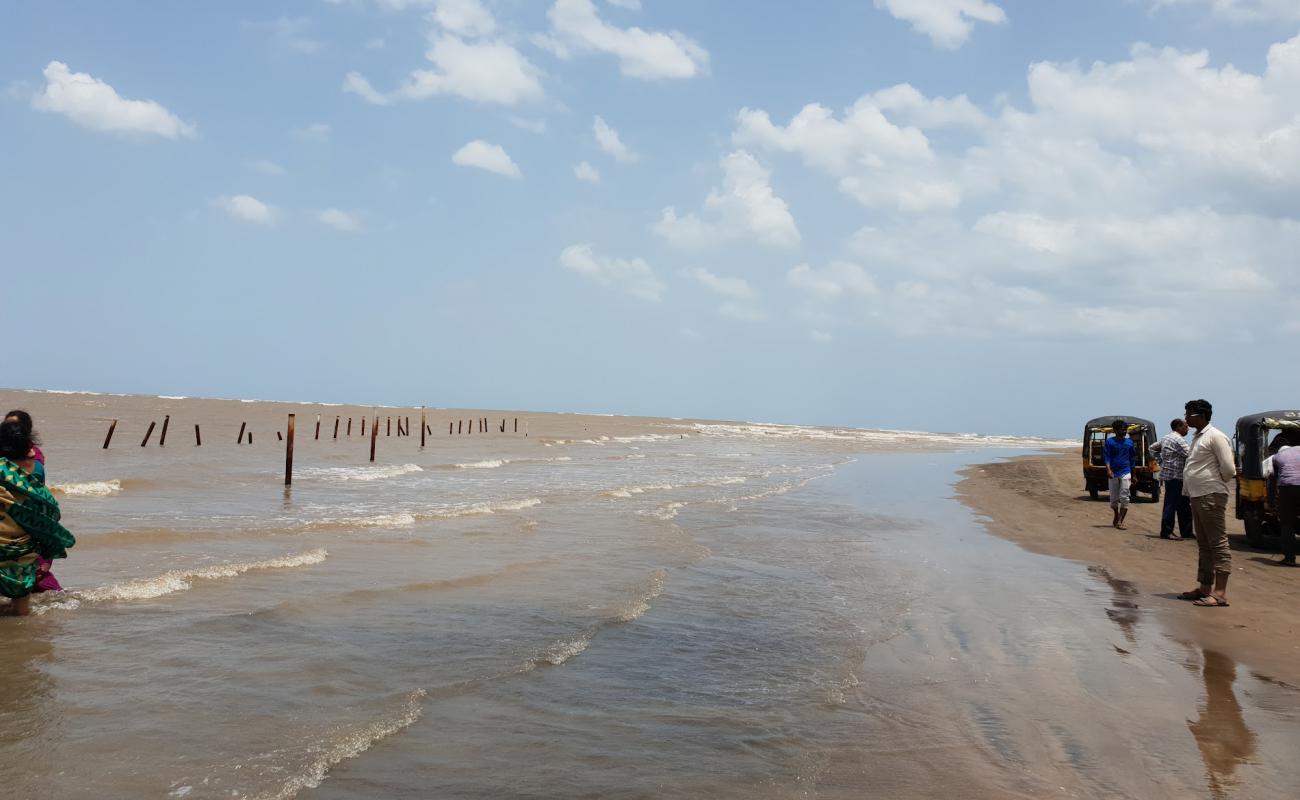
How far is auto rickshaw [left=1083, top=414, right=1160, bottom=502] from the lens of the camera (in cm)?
2244

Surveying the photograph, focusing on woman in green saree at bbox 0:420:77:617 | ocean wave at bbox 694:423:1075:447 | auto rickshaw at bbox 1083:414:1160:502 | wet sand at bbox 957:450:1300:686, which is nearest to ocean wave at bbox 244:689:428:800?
woman in green saree at bbox 0:420:77:617

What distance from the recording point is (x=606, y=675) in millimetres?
6898

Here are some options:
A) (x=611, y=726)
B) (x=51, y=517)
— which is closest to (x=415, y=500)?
(x=51, y=517)

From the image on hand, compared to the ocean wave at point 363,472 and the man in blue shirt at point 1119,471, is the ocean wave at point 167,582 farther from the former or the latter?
the ocean wave at point 363,472

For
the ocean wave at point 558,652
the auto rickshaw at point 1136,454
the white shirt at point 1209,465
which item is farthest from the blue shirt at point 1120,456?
the ocean wave at point 558,652

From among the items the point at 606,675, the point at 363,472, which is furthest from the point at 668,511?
the point at 363,472

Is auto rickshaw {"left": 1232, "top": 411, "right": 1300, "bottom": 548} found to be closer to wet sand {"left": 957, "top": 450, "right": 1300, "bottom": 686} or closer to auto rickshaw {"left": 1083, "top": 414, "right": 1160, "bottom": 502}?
wet sand {"left": 957, "top": 450, "right": 1300, "bottom": 686}

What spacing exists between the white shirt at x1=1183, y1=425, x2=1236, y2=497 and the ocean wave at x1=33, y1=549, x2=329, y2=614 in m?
11.0

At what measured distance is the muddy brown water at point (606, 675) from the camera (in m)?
4.88

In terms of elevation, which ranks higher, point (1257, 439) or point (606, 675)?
point (1257, 439)

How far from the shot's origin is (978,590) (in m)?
10.8

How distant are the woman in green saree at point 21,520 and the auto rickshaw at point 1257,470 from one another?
16.1 meters

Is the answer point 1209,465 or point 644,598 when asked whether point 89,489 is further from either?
point 1209,465

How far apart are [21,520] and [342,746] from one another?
4.61m
